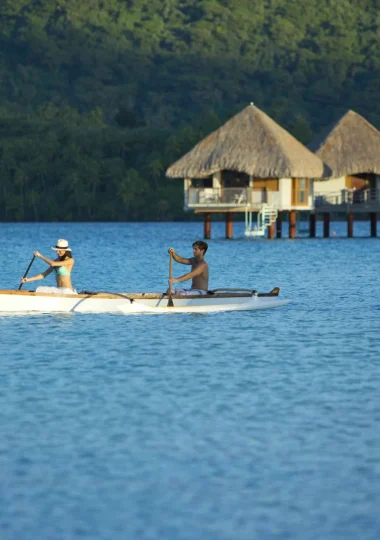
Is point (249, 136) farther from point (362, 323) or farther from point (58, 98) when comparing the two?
point (58, 98)

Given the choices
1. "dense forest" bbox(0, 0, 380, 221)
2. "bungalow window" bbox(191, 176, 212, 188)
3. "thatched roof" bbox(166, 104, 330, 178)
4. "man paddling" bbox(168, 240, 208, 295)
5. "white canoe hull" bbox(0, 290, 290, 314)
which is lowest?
"white canoe hull" bbox(0, 290, 290, 314)

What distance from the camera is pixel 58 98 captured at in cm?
15650

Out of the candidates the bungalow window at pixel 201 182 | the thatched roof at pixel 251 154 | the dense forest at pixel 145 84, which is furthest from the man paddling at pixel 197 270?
the dense forest at pixel 145 84

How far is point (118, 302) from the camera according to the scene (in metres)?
24.0

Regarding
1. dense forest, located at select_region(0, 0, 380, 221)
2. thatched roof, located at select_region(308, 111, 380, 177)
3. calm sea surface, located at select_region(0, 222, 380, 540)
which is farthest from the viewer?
dense forest, located at select_region(0, 0, 380, 221)

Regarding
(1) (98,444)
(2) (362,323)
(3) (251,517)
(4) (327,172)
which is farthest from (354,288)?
(4) (327,172)

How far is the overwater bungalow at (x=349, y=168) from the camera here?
64.1 meters

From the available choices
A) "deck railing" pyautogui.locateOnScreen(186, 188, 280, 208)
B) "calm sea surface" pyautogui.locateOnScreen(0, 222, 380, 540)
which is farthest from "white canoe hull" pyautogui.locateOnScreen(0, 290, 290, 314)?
"deck railing" pyautogui.locateOnScreen(186, 188, 280, 208)

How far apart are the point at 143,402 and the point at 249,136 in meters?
45.9

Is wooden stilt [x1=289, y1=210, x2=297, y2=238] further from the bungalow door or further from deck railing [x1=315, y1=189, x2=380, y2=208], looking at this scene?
the bungalow door

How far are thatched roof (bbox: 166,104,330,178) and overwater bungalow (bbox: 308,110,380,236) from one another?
2601 millimetres

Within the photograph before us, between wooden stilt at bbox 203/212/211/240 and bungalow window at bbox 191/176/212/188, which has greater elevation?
bungalow window at bbox 191/176/212/188

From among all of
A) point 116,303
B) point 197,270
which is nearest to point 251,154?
point 197,270

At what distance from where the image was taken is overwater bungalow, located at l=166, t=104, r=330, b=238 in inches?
2317
